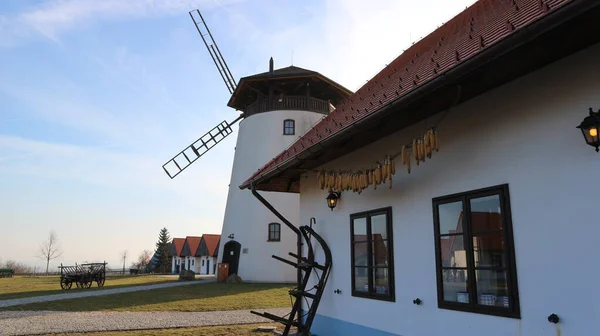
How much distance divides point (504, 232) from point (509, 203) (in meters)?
0.26

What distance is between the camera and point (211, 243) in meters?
45.4

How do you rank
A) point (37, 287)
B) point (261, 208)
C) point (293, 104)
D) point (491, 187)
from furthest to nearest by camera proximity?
point (293, 104), point (261, 208), point (37, 287), point (491, 187)

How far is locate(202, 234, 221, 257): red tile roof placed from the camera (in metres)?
44.4

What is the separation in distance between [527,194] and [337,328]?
389 centimetres

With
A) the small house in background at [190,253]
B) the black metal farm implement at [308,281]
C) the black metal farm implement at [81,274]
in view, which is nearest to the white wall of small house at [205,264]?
the small house in background at [190,253]

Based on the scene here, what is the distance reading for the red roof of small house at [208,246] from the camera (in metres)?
44.4

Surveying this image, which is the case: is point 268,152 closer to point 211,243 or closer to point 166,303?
point 166,303

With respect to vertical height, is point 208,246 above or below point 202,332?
above

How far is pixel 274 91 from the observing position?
75.6 feet

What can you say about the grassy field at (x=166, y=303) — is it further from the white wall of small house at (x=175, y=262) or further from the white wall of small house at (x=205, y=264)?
the white wall of small house at (x=175, y=262)

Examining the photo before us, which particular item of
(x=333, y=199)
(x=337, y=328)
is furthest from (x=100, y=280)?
(x=333, y=199)

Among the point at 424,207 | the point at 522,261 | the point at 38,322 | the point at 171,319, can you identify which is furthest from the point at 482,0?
the point at 38,322

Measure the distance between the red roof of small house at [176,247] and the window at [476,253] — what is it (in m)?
50.1

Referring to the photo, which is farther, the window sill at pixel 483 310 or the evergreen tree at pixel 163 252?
the evergreen tree at pixel 163 252
